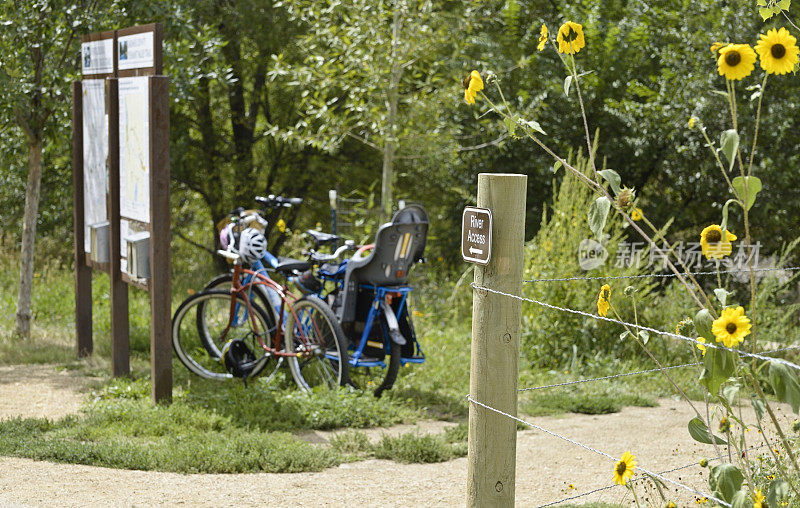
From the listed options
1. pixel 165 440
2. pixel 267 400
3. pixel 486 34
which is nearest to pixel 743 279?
pixel 486 34

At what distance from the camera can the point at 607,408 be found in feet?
20.4

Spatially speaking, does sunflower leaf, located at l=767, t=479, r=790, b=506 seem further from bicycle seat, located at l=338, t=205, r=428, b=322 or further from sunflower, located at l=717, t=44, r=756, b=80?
bicycle seat, located at l=338, t=205, r=428, b=322

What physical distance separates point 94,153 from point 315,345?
246 cm

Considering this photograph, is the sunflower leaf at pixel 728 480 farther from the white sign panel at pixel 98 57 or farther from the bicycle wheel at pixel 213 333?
the white sign panel at pixel 98 57

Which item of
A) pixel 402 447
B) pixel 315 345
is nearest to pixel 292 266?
pixel 315 345

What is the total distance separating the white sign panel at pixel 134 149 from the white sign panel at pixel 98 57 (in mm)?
342

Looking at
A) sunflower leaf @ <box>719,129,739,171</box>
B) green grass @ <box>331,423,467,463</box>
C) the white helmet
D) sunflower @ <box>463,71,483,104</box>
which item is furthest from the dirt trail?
sunflower leaf @ <box>719,129,739,171</box>

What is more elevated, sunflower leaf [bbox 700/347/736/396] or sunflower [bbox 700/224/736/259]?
sunflower [bbox 700/224/736/259]

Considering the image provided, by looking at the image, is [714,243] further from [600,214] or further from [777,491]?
[777,491]

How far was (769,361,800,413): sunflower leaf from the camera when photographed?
2.24 meters

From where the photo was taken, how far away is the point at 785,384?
2.24 meters

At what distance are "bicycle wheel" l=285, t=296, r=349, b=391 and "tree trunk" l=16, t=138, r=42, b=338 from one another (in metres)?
2.98

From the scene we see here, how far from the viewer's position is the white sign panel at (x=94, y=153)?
6.95 m

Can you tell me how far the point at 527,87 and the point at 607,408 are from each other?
5941 mm
